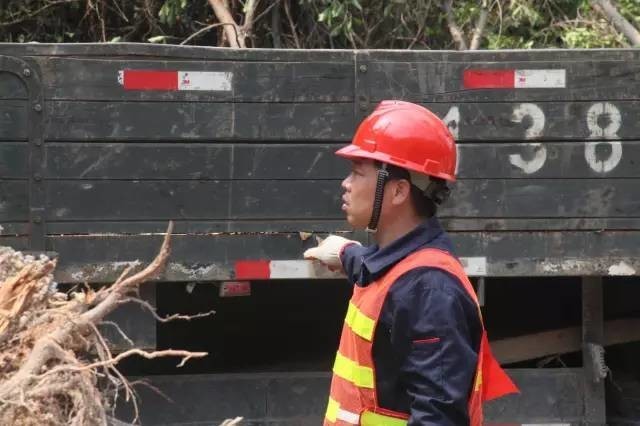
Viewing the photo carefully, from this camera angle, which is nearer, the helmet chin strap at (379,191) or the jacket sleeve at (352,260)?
the helmet chin strap at (379,191)

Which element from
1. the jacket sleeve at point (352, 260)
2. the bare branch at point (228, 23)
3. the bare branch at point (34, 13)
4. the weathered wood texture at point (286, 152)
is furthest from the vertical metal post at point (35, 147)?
the bare branch at point (34, 13)

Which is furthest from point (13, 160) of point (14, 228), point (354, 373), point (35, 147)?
Result: point (354, 373)

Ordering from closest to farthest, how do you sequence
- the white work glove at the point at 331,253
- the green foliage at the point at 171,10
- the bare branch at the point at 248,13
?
the white work glove at the point at 331,253
the bare branch at the point at 248,13
the green foliage at the point at 171,10

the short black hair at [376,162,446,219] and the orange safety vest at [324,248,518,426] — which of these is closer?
the orange safety vest at [324,248,518,426]

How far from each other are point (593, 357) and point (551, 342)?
0.30m

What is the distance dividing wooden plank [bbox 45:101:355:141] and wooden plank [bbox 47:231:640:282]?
346 mm

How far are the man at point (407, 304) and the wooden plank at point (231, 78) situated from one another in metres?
1.14

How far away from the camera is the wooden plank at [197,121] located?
322cm

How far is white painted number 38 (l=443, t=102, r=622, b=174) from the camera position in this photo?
10.9 feet

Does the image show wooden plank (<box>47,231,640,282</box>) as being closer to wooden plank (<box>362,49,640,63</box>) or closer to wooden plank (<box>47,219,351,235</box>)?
wooden plank (<box>47,219,351,235</box>)

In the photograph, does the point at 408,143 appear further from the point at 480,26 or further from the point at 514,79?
the point at 480,26

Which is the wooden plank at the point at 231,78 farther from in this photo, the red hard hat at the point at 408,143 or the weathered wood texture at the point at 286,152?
the red hard hat at the point at 408,143

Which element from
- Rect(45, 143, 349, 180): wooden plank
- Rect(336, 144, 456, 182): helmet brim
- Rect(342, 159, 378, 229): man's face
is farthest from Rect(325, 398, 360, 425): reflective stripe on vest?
Rect(45, 143, 349, 180): wooden plank

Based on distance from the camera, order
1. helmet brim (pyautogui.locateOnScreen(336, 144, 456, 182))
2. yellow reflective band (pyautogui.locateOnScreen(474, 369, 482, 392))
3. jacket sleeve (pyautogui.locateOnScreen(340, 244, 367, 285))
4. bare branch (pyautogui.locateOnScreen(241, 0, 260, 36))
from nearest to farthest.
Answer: yellow reflective band (pyautogui.locateOnScreen(474, 369, 482, 392)) → helmet brim (pyautogui.locateOnScreen(336, 144, 456, 182)) → jacket sleeve (pyautogui.locateOnScreen(340, 244, 367, 285)) → bare branch (pyautogui.locateOnScreen(241, 0, 260, 36))
